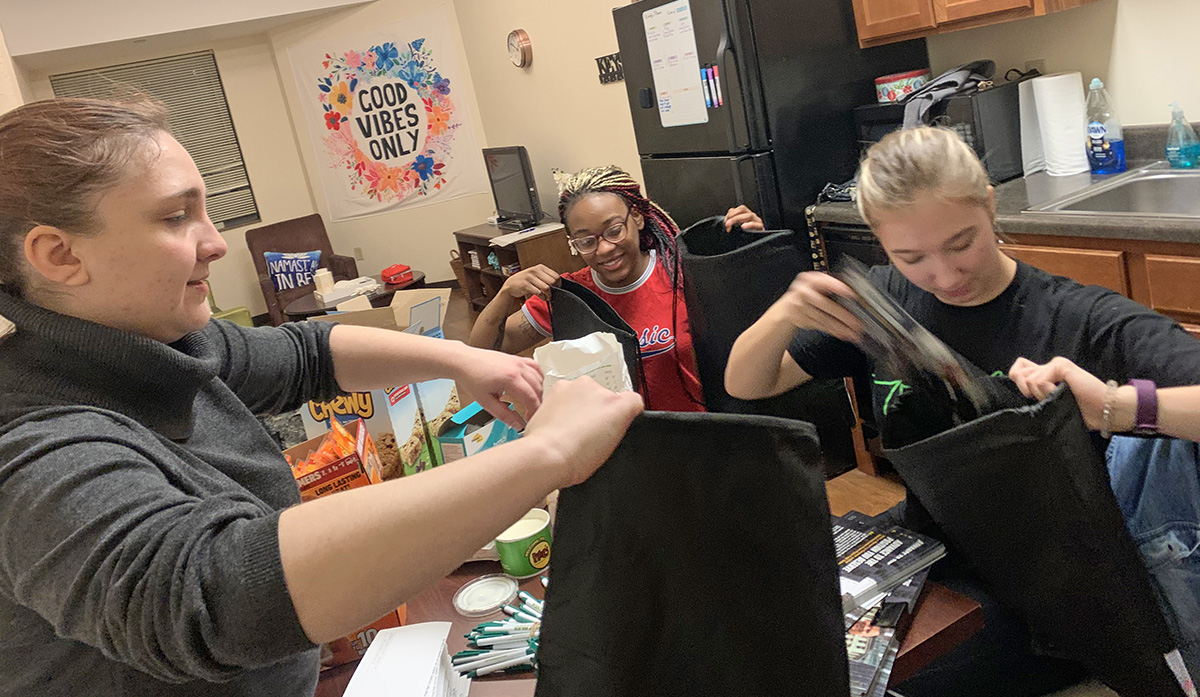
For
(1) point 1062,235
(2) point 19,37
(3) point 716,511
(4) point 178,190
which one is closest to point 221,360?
(4) point 178,190

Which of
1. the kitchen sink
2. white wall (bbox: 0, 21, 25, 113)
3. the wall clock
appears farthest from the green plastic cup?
the wall clock

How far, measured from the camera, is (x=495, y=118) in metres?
6.85

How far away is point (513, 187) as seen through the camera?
6188 millimetres

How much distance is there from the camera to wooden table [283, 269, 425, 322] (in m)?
6.07

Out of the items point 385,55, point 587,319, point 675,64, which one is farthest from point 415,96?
point 587,319

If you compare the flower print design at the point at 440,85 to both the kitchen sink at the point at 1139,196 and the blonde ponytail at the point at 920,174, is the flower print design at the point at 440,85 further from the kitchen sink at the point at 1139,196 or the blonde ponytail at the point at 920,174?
the blonde ponytail at the point at 920,174

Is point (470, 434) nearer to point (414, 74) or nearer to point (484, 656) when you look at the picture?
point (484, 656)

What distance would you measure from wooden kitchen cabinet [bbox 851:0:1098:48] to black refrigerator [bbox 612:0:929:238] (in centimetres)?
12

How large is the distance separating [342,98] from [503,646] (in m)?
6.91

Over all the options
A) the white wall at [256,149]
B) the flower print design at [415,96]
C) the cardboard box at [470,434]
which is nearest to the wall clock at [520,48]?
the flower print design at [415,96]

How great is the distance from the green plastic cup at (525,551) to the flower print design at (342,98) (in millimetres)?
6645

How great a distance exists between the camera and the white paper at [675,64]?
3.40 meters

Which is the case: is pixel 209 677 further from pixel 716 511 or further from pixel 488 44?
pixel 488 44

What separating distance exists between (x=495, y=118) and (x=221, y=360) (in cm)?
591
